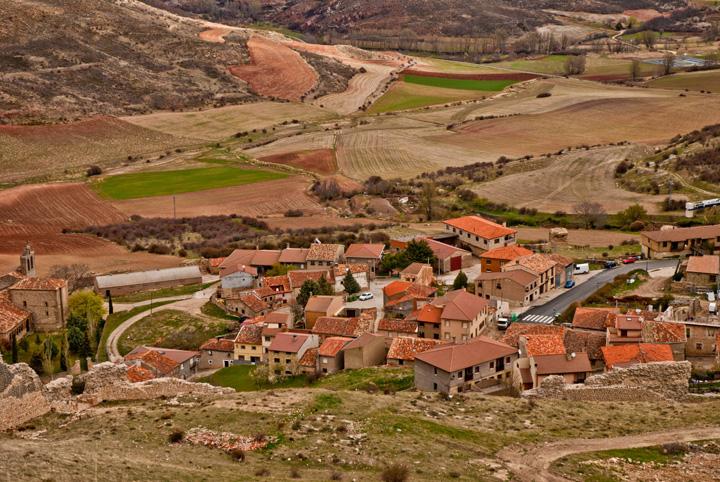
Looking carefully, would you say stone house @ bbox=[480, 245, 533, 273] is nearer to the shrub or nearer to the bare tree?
the bare tree

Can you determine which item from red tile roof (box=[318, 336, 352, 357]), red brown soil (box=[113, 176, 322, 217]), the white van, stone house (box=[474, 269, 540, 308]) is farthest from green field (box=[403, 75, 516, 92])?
red tile roof (box=[318, 336, 352, 357])

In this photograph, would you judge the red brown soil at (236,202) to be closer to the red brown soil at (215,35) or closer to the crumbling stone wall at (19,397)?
the crumbling stone wall at (19,397)

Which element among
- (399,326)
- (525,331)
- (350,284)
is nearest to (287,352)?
(399,326)

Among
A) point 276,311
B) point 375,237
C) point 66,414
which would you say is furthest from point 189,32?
point 66,414

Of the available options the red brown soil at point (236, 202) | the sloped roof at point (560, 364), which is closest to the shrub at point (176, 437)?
Result: the sloped roof at point (560, 364)

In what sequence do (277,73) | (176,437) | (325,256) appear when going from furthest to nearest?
(277,73)
(325,256)
(176,437)

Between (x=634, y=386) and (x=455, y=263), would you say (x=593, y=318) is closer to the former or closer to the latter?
(x=634, y=386)

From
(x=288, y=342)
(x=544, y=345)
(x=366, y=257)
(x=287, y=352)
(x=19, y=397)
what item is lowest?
(x=287, y=352)

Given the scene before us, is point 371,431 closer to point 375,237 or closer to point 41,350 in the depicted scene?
point 41,350
